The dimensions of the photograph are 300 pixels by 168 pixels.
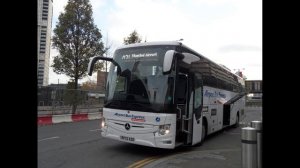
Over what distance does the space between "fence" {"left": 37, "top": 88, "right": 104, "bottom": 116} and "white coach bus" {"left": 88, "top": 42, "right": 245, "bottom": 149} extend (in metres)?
11.8

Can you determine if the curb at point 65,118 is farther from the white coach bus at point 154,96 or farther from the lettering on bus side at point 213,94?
the white coach bus at point 154,96

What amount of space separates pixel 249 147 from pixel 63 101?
62.5ft

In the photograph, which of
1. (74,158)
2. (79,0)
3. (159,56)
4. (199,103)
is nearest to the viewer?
(74,158)

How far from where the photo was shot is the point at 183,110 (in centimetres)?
1032

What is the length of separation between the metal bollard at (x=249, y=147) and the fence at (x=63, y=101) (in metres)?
17.7

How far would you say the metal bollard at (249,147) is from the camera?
470 cm

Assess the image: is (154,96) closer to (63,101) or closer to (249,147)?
(249,147)

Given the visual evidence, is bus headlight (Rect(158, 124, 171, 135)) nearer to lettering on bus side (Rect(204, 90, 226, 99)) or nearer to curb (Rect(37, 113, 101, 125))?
lettering on bus side (Rect(204, 90, 226, 99))

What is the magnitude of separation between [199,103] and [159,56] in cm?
265

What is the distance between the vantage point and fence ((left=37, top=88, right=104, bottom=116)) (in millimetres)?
21359

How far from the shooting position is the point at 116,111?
10102 mm
